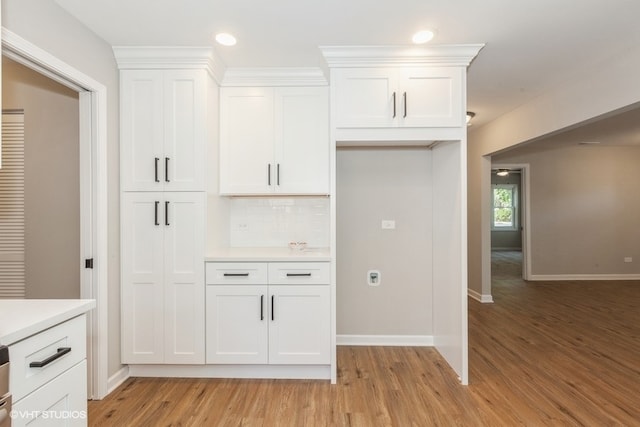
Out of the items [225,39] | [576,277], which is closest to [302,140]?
[225,39]

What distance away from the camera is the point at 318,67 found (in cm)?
278

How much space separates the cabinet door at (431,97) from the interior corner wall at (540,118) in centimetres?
127

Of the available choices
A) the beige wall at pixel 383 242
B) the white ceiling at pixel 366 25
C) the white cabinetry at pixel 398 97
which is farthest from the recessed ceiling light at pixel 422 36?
the beige wall at pixel 383 242

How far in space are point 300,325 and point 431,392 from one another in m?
1.08

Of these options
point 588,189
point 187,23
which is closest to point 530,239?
point 588,189

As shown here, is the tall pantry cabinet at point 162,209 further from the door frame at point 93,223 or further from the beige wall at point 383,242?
the beige wall at point 383,242

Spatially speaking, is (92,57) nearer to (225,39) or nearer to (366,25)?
(225,39)

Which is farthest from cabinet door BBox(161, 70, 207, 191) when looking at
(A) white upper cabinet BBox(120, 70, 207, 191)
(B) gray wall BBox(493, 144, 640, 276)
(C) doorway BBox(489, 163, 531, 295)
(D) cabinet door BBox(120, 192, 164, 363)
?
(C) doorway BBox(489, 163, 531, 295)

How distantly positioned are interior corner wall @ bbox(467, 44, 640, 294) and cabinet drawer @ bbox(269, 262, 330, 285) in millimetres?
2660

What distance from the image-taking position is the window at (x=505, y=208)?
439 inches

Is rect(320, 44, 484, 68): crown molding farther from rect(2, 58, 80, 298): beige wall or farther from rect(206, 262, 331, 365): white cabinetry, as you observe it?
rect(2, 58, 80, 298): beige wall

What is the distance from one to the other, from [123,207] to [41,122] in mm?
910

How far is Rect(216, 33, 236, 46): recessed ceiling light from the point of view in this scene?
230cm

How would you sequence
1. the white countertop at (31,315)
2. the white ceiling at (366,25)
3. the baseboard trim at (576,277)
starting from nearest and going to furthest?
the white countertop at (31,315), the white ceiling at (366,25), the baseboard trim at (576,277)
